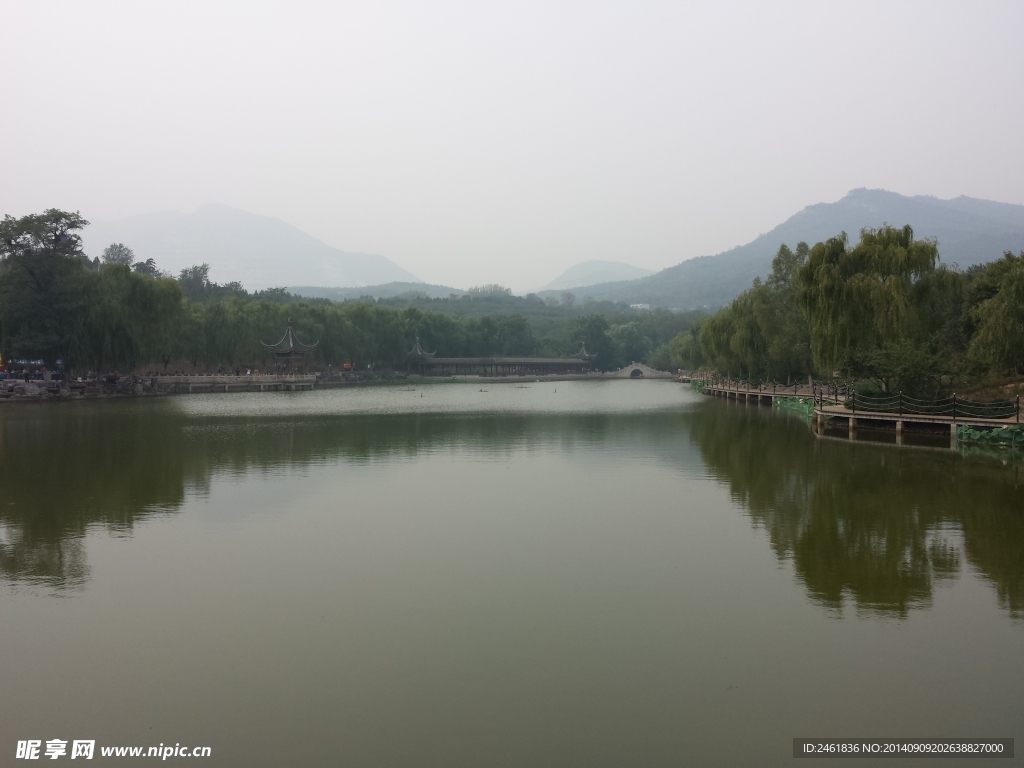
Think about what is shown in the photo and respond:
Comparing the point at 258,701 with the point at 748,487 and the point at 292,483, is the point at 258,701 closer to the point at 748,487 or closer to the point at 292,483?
the point at 292,483

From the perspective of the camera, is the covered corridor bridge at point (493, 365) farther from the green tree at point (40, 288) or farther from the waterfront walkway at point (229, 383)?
the green tree at point (40, 288)

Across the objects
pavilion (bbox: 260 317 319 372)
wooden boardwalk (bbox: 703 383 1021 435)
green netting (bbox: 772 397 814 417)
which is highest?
pavilion (bbox: 260 317 319 372)

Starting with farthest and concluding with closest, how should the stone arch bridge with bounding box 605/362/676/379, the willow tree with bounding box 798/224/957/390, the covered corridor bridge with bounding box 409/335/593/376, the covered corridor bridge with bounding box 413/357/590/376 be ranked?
the stone arch bridge with bounding box 605/362/676/379 < the covered corridor bridge with bounding box 413/357/590/376 < the covered corridor bridge with bounding box 409/335/593/376 < the willow tree with bounding box 798/224/957/390

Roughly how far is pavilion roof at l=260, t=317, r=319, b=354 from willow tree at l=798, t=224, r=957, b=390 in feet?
187

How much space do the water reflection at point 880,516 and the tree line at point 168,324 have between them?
4086cm

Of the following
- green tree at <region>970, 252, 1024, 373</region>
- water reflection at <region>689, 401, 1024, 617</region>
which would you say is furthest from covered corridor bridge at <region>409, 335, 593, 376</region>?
water reflection at <region>689, 401, 1024, 617</region>

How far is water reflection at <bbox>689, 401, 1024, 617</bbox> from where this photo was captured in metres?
10.6

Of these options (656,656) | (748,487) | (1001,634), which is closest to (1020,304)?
(748,487)

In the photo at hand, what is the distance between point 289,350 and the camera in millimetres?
79625

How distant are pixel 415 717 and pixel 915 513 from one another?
10859 millimetres

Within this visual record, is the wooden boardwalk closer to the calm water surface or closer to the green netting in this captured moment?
the green netting

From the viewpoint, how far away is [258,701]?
23.6ft

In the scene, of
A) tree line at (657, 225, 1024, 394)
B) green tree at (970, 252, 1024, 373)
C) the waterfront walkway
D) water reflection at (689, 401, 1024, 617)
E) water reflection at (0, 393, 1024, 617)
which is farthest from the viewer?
the waterfront walkway

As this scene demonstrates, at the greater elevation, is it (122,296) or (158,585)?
(122,296)
